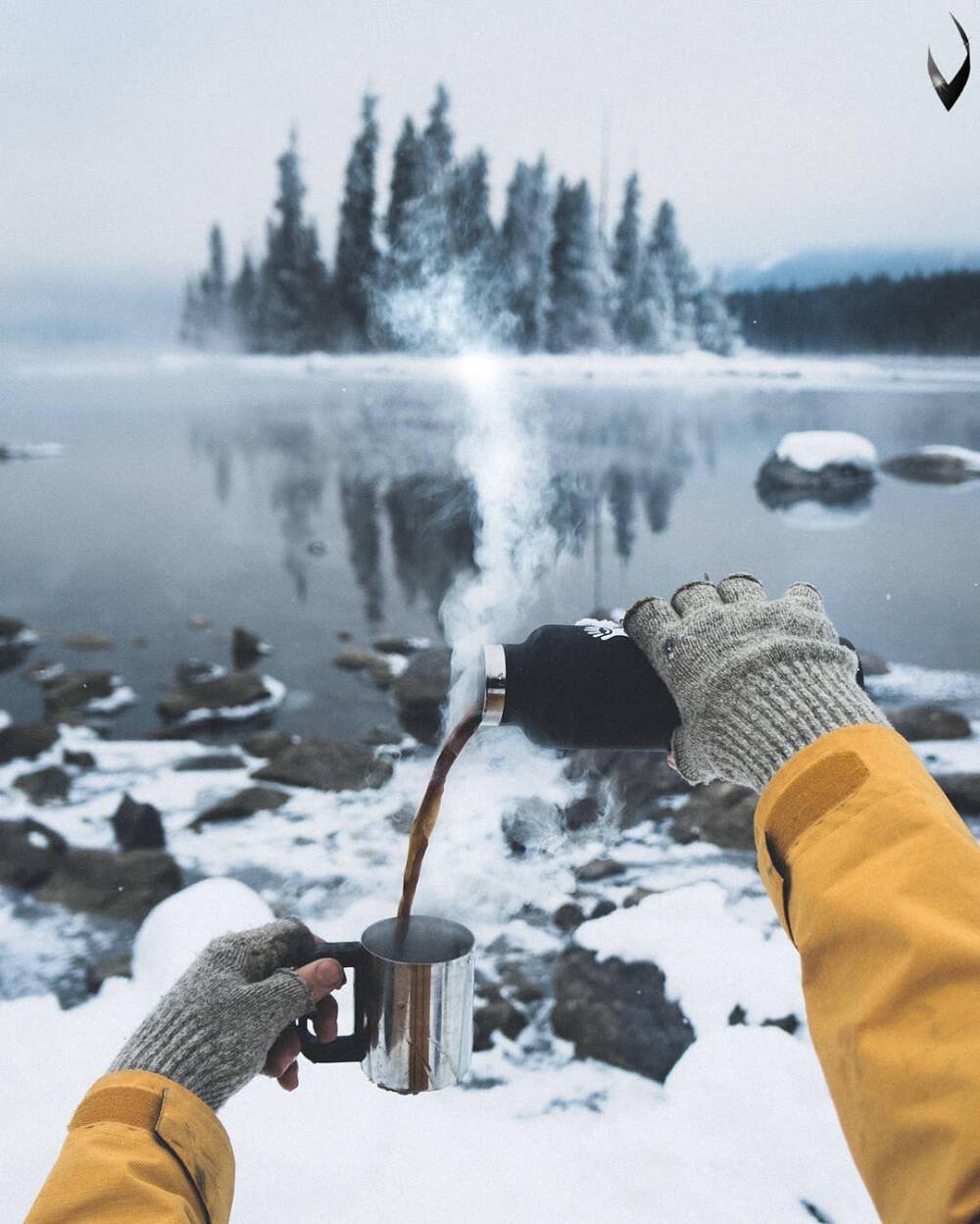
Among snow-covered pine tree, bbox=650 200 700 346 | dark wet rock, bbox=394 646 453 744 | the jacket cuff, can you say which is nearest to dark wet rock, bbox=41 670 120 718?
dark wet rock, bbox=394 646 453 744

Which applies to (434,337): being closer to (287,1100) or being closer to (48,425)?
(48,425)

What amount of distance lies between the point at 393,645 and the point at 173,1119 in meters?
2.89

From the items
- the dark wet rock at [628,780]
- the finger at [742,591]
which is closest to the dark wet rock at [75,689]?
the dark wet rock at [628,780]

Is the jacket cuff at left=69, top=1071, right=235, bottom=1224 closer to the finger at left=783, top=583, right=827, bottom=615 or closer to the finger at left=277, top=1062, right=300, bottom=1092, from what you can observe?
the finger at left=277, top=1062, right=300, bottom=1092

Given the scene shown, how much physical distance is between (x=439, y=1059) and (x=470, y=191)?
8.88 ft

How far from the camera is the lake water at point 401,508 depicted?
9.22ft

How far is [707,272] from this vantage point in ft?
9.39

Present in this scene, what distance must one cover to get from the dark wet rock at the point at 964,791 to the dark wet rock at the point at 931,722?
218 millimetres

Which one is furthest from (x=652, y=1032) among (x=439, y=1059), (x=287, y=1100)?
(x=439, y=1059)

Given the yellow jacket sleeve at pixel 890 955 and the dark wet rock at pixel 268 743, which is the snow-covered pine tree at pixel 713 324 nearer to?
the dark wet rock at pixel 268 743

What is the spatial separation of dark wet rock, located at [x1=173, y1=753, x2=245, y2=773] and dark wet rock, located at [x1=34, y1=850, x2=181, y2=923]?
47cm

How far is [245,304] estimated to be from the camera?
130 inches

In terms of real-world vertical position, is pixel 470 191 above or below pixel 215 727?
above

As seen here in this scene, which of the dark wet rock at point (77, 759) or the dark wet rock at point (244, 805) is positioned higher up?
the dark wet rock at point (77, 759)
